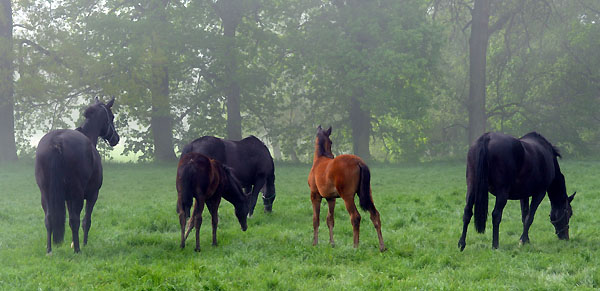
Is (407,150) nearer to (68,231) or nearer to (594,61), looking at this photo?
(594,61)

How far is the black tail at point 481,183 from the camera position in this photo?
807 cm

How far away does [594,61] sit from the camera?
3005cm

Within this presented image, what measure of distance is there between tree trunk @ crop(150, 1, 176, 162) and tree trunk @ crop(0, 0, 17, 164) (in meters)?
7.08

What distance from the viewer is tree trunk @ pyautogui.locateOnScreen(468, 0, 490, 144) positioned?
89.9 feet

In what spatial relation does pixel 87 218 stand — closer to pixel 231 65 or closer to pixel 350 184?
pixel 350 184

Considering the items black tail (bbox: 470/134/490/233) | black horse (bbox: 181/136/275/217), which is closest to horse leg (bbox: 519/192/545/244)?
black tail (bbox: 470/134/490/233)

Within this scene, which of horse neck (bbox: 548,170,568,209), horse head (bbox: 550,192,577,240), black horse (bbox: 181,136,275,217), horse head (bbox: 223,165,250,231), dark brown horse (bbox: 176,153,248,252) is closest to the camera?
dark brown horse (bbox: 176,153,248,252)

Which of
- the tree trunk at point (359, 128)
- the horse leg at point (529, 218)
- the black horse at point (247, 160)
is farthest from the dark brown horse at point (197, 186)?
the tree trunk at point (359, 128)

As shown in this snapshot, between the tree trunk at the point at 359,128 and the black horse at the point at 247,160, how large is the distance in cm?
1850

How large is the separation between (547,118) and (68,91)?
87.5 ft

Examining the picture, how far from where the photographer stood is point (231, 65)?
28.9 metres

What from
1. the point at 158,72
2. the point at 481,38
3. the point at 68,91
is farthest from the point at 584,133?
the point at 68,91

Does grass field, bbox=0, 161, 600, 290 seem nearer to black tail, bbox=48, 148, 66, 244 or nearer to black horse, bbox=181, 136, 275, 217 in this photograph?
black tail, bbox=48, 148, 66, 244

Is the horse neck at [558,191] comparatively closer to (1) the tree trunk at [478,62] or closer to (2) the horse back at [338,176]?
(2) the horse back at [338,176]
